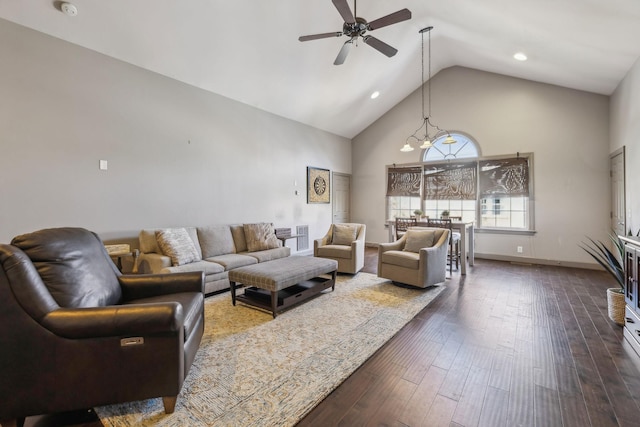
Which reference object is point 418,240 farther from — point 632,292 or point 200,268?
point 200,268

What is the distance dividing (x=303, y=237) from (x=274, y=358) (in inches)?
174

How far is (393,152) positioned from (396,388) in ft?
20.9

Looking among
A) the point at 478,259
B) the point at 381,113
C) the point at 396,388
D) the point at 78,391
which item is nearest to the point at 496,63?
the point at 381,113

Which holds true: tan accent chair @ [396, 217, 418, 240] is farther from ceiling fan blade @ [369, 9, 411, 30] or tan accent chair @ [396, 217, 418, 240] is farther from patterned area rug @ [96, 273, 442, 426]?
ceiling fan blade @ [369, 9, 411, 30]

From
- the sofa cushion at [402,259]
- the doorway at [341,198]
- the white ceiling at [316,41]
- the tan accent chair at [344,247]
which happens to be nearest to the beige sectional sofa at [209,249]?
the tan accent chair at [344,247]

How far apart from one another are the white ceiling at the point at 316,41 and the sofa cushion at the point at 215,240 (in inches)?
91.3

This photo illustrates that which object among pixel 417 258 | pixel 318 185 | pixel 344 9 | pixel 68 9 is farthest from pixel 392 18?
pixel 318 185

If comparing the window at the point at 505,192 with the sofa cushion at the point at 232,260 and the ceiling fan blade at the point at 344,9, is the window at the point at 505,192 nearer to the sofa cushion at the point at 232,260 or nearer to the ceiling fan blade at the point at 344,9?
the ceiling fan blade at the point at 344,9

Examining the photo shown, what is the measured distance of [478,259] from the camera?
6234 millimetres

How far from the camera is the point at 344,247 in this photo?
479 cm

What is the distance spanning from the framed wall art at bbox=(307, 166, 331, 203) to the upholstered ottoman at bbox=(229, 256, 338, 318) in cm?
326

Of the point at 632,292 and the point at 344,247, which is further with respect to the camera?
the point at 344,247

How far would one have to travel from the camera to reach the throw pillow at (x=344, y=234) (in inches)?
195

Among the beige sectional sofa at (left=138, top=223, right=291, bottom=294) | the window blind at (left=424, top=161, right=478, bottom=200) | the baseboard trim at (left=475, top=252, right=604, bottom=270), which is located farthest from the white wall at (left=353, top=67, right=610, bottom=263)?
the beige sectional sofa at (left=138, top=223, right=291, bottom=294)
